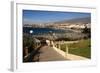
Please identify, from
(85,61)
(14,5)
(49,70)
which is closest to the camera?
(14,5)

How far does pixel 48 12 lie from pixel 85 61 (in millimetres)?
575

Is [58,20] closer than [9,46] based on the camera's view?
No

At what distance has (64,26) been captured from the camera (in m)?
1.85

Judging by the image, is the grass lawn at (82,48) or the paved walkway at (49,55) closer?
the paved walkway at (49,55)

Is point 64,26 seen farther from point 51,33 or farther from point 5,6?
point 5,6

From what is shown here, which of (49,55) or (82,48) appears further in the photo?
(82,48)

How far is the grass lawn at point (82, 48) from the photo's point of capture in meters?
1.89

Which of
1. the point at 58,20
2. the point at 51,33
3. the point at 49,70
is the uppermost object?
the point at 58,20

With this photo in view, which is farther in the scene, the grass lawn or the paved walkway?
the grass lawn

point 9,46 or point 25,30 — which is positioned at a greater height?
point 25,30

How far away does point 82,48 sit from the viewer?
194cm

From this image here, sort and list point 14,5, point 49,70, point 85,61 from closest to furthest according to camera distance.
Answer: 1. point 14,5
2. point 49,70
3. point 85,61

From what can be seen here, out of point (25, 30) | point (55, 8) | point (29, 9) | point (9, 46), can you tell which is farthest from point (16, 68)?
point (55, 8)

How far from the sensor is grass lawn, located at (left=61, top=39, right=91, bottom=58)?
1.89m
